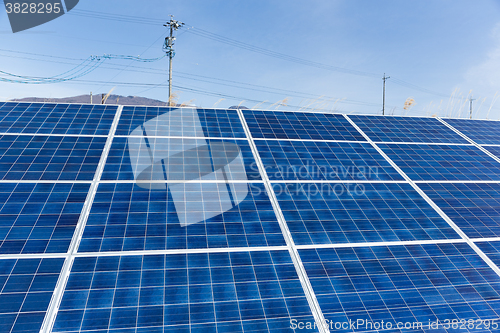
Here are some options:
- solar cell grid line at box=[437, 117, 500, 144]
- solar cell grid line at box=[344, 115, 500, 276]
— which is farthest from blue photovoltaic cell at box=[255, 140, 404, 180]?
solar cell grid line at box=[437, 117, 500, 144]

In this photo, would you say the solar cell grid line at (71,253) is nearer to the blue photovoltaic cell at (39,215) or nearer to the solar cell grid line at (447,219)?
the blue photovoltaic cell at (39,215)

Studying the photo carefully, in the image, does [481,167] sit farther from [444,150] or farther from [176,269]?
[176,269]

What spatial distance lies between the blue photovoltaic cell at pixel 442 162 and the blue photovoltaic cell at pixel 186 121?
8.69 m

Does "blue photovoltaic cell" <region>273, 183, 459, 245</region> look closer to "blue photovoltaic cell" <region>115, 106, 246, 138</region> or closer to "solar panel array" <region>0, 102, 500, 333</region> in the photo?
"solar panel array" <region>0, 102, 500, 333</region>

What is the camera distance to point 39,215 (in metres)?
11.3

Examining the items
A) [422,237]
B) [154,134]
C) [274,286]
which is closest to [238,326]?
[274,286]

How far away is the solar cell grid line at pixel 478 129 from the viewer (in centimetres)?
2058

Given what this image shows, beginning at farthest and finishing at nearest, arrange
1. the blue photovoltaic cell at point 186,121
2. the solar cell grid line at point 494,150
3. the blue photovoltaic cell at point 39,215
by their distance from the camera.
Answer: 1. the solar cell grid line at point 494,150
2. the blue photovoltaic cell at point 186,121
3. the blue photovoltaic cell at point 39,215

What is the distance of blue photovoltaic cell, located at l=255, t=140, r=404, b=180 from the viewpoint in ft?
49.3

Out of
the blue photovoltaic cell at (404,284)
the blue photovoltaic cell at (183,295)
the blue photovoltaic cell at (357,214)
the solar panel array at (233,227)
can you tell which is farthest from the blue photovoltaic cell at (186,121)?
the blue photovoltaic cell at (404,284)

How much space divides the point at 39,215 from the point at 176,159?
5.87 metres

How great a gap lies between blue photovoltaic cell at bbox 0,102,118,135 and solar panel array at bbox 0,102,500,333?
11 cm

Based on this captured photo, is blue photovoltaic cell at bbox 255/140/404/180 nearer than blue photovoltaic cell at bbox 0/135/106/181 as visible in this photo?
No

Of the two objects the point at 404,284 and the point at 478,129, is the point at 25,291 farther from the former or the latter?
the point at 478,129
